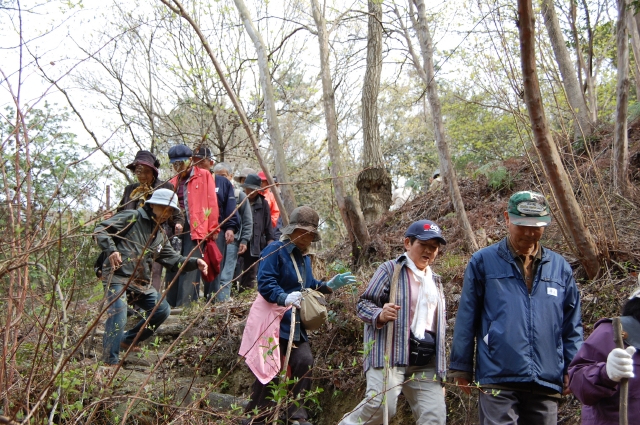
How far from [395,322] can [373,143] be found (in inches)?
314

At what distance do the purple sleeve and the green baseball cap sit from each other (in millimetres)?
855

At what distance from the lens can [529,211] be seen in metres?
3.77

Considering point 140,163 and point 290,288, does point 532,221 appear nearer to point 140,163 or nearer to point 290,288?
point 290,288

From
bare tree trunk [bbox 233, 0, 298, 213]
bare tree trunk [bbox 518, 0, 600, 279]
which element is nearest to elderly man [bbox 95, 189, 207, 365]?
bare tree trunk [bbox 518, 0, 600, 279]

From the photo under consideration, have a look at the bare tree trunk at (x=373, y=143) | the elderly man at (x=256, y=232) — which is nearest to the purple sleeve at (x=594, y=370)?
the elderly man at (x=256, y=232)

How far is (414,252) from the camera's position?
4496 millimetres

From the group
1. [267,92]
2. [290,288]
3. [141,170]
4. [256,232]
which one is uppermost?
[267,92]

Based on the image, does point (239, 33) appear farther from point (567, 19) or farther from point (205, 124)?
point (567, 19)

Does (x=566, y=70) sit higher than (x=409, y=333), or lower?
higher

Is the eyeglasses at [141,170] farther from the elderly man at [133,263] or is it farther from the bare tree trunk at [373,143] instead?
the bare tree trunk at [373,143]

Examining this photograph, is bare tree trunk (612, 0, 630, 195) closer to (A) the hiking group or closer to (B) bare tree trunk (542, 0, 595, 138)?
(A) the hiking group

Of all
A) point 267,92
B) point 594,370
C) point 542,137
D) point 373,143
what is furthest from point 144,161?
point 373,143

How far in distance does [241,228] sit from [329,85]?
9.72 ft

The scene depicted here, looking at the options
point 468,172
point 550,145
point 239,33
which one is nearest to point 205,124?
point 239,33
